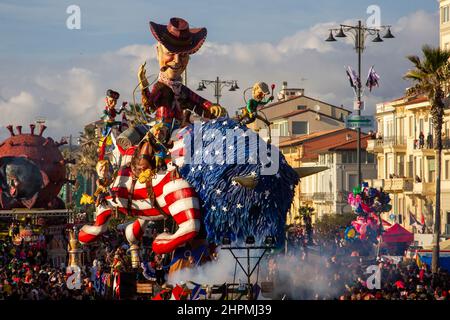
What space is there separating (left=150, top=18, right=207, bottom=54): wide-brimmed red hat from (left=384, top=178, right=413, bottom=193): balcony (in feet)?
147

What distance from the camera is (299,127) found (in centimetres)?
10438

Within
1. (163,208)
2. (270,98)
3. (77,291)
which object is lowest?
(77,291)

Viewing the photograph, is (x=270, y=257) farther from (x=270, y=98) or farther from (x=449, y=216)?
(x=449, y=216)

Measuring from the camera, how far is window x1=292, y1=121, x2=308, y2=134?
342 ft

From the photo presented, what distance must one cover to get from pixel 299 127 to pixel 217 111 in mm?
76991

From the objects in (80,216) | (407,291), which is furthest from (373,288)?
(80,216)

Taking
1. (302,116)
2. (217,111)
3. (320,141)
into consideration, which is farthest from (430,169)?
(217,111)

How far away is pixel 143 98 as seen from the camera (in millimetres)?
27484

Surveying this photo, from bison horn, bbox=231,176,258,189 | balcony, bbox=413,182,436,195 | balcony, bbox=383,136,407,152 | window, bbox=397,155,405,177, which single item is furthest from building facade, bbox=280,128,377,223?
bison horn, bbox=231,176,258,189

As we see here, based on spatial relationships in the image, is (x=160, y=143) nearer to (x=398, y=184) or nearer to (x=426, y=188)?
(x=426, y=188)

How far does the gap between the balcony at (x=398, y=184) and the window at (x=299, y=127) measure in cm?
2972

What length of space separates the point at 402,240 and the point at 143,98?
18.3 m

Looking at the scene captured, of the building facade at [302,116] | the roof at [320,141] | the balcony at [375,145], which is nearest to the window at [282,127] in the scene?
the building facade at [302,116]
